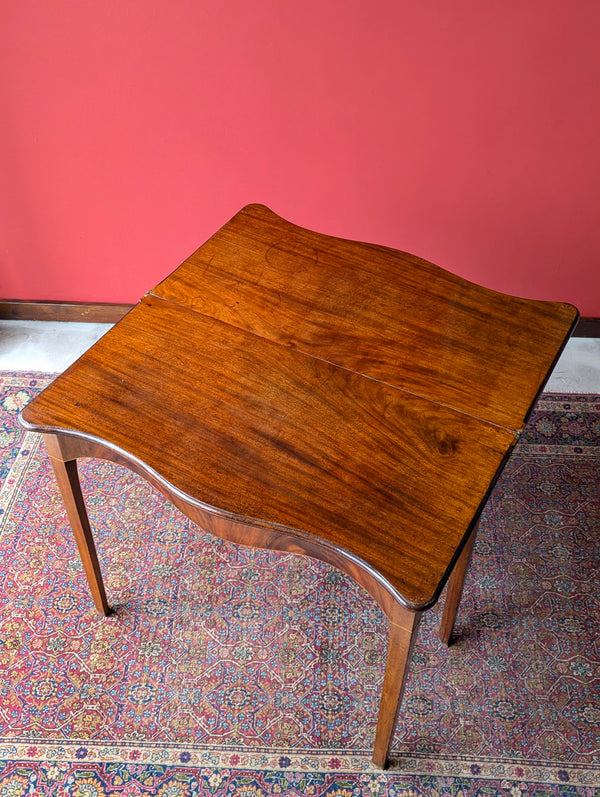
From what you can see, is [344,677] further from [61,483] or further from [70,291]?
[70,291]

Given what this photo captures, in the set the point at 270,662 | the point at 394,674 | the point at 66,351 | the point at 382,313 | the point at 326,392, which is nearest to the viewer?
the point at 394,674

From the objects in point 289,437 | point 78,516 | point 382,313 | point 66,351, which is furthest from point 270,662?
point 66,351

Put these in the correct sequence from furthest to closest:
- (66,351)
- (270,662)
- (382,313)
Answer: (66,351) < (270,662) < (382,313)

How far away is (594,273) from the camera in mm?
2691

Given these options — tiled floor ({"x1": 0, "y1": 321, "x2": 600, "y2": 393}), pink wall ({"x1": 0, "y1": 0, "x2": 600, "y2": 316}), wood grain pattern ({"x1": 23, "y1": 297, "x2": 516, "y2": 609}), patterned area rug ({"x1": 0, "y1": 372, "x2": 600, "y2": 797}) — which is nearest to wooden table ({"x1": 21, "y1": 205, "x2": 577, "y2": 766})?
wood grain pattern ({"x1": 23, "y1": 297, "x2": 516, "y2": 609})

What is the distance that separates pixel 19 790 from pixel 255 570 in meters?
0.77

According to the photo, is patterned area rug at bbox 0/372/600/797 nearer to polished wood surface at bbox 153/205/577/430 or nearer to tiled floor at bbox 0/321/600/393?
tiled floor at bbox 0/321/600/393

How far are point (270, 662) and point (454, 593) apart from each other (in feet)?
1.63

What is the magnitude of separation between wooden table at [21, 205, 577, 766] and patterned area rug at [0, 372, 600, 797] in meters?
0.15

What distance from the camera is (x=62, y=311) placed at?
9.59 ft

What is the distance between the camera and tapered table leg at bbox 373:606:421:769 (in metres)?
1.37

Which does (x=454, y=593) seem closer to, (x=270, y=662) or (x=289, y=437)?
(x=270, y=662)

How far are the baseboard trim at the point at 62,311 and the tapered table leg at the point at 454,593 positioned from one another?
1643 millimetres

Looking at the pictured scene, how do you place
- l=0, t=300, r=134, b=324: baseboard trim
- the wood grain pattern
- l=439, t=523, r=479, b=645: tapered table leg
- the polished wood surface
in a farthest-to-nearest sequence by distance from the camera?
1. l=0, t=300, r=134, b=324: baseboard trim
2. l=439, t=523, r=479, b=645: tapered table leg
3. the polished wood surface
4. the wood grain pattern
